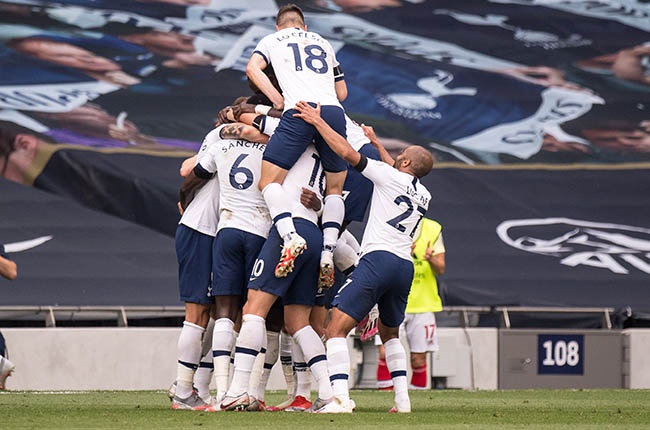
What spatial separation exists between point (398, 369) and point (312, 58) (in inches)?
76.7

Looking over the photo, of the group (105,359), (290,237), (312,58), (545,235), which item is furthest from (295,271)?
(545,235)

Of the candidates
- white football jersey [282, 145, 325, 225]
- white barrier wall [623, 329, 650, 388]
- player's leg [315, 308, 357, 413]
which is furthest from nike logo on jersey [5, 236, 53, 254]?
player's leg [315, 308, 357, 413]

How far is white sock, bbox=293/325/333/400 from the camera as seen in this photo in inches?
326

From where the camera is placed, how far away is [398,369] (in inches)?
330

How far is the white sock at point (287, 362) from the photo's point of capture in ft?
30.8

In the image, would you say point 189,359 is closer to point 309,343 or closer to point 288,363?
point 309,343

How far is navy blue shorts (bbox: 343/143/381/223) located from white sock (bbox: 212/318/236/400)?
123 cm

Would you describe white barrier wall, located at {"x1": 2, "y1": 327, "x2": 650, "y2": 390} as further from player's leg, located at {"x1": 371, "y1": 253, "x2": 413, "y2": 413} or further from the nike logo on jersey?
player's leg, located at {"x1": 371, "y1": 253, "x2": 413, "y2": 413}

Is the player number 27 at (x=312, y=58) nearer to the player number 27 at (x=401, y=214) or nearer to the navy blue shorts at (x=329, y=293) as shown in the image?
the player number 27 at (x=401, y=214)

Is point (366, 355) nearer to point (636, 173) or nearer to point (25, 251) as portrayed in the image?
point (25, 251)

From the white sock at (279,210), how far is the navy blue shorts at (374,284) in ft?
1.52

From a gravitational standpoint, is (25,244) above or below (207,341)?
above

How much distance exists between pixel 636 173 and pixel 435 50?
3777 mm

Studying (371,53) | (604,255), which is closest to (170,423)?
(604,255)
